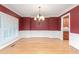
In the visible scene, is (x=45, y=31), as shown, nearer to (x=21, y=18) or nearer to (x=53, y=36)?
(x=53, y=36)

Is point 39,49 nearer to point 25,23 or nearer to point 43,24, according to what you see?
point 25,23

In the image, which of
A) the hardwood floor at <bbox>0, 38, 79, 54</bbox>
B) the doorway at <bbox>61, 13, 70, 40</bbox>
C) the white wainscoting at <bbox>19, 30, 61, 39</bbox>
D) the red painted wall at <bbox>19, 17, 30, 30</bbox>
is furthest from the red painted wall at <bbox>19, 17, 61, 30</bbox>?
the hardwood floor at <bbox>0, 38, 79, 54</bbox>

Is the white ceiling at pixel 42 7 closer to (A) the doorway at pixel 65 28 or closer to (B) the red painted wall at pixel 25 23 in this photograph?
(A) the doorway at pixel 65 28

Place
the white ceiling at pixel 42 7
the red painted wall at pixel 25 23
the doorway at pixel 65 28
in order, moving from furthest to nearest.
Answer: the red painted wall at pixel 25 23 < the doorway at pixel 65 28 < the white ceiling at pixel 42 7

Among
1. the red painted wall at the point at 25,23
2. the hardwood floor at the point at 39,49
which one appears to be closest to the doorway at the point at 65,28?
the hardwood floor at the point at 39,49

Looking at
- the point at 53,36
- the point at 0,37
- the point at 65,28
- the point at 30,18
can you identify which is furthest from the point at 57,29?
the point at 0,37

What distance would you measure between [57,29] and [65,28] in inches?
87.7

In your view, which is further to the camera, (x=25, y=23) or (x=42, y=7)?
(x=25, y=23)

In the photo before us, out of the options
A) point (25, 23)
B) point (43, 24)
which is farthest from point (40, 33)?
point (25, 23)

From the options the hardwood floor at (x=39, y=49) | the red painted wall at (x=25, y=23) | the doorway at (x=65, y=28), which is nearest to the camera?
the hardwood floor at (x=39, y=49)

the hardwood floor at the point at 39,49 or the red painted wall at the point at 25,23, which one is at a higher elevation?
the red painted wall at the point at 25,23

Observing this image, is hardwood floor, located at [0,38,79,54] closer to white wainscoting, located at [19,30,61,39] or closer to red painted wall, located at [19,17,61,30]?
white wainscoting, located at [19,30,61,39]

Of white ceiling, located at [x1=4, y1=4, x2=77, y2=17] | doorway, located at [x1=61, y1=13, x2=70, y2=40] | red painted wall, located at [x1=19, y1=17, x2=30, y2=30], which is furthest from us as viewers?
red painted wall, located at [x1=19, y1=17, x2=30, y2=30]

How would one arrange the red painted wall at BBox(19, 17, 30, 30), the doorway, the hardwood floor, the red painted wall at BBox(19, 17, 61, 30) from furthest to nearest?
1. the red painted wall at BBox(19, 17, 61, 30)
2. the red painted wall at BBox(19, 17, 30, 30)
3. the doorway
4. the hardwood floor
